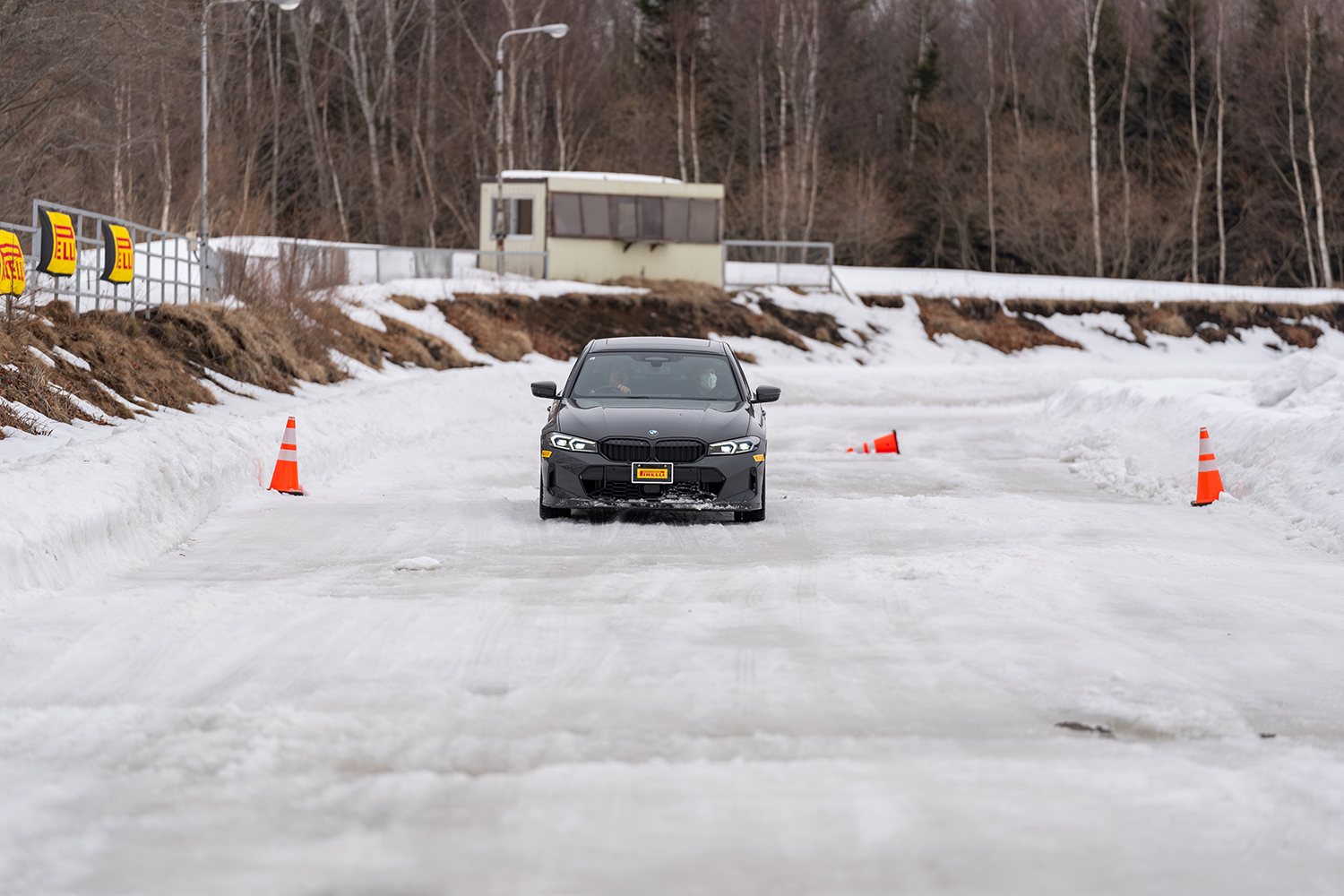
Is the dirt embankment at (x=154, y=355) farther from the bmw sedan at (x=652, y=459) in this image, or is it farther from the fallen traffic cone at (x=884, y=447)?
the fallen traffic cone at (x=884, y=447)

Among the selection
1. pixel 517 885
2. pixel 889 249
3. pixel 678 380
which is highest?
pixel 889 249

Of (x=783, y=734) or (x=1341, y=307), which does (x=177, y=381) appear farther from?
(x=1341, y=307)

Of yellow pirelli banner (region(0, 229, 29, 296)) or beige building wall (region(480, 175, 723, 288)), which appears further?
beige building wall (region(480, 175, 723, 288))

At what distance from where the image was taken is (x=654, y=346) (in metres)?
13.5

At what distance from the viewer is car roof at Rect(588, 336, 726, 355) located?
530 inches

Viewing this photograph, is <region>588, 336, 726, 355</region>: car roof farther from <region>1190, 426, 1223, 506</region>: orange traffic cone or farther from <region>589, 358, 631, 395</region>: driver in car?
<region>1190, 426, 1223, 506</region>: orange traffic cone

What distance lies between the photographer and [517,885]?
4.10 meters

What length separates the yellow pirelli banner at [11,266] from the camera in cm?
1586

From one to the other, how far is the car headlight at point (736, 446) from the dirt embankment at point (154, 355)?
6.29m

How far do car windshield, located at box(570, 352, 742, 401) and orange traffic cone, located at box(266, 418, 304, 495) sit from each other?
281cm

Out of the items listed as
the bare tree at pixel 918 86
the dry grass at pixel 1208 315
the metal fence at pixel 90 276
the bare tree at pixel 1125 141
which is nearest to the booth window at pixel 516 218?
the dry grass at pixel 1208 315

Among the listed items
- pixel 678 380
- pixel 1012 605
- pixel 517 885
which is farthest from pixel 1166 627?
pixel 678 380

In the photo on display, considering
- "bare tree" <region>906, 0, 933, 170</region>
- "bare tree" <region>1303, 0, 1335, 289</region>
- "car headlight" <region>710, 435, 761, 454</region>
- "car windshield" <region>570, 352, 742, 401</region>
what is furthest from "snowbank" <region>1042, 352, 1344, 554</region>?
"bare tree" <region>906, 0, 933, 170</region>

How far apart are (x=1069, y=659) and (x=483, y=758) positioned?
3.08 meters
